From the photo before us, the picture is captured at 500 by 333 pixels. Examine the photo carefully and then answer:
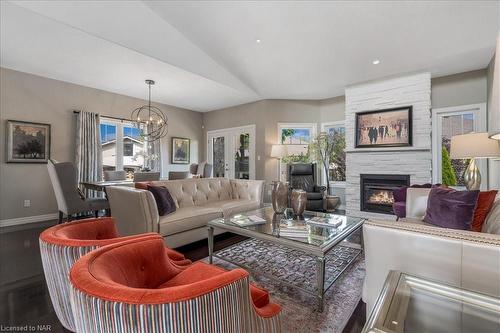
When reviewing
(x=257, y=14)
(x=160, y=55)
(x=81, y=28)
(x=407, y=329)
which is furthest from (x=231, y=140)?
(x=407, y=329)

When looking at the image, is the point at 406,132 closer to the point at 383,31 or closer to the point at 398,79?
the point at 398,79

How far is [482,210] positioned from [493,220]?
229 millimetres

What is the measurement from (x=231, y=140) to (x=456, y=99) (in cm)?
507

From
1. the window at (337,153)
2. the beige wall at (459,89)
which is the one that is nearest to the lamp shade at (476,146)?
the beige wall at (459,89)

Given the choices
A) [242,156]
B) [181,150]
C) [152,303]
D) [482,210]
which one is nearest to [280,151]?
[242,156]

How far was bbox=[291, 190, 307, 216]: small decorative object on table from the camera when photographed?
2541 mm

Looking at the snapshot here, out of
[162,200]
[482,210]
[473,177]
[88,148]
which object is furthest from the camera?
[88,148]

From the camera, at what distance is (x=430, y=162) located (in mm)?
4152

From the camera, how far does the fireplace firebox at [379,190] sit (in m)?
4.42

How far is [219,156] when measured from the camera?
7.21 metres

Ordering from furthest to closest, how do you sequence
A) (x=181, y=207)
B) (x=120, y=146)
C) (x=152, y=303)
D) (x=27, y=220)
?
(x=120, y=146), (x=27, y=220), (x=181, y=207), (x=152, y=303)

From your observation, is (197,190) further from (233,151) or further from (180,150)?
(180,150)

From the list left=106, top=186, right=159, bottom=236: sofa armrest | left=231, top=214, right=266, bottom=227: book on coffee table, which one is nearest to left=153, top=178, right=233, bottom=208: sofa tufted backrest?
left=106, top=186, right=159, bottom=236: sofa armrest

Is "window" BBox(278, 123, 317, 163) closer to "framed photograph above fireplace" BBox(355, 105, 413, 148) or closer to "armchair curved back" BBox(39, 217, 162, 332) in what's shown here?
"framed photograph above fireplace" BBox(355, 105, 413, 148)
